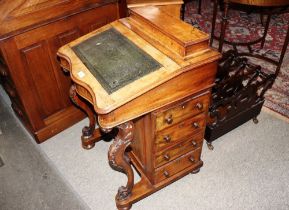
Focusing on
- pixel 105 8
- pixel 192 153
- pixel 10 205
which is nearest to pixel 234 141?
pixel 192 153

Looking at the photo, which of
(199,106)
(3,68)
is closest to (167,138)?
(199,106)

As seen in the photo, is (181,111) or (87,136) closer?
(181,111)

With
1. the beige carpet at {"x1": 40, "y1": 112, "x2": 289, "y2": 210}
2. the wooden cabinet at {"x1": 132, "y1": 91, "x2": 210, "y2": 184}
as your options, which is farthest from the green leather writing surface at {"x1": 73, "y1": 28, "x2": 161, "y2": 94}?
the beige carpet at {"x1": 40, "y1": 112, "x2": 289, "y2": 210}

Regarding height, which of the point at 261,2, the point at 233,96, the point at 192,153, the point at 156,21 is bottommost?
the point at 192,153

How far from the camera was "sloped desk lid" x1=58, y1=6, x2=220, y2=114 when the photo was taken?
5.14 ft

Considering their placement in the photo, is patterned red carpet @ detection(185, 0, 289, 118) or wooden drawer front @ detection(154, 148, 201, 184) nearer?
wooden drawer front @ detection(154, 148, 201, 184)

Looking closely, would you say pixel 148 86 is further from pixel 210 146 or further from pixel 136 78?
pixel 210 146

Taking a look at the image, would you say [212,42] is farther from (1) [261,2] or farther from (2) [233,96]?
(2) [233,96]

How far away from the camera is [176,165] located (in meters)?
2.26

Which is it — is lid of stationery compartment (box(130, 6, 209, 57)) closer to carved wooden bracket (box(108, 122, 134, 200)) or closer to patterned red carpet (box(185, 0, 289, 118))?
carved wooden bracket (box(108, 122, 134, 200))

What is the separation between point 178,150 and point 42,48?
1386mm

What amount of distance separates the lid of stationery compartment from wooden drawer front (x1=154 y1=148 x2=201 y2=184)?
91 centimetres

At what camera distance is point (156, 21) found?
193 cm

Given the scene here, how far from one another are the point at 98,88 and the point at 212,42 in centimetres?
281
